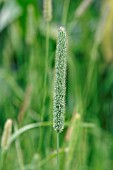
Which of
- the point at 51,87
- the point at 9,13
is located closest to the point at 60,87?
the point at 51,87

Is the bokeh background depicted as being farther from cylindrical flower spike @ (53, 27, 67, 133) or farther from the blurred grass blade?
cylindrical flower spike @ (53, 27, 67, 133)

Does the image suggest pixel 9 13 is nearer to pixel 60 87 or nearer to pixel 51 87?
pixel 51 87

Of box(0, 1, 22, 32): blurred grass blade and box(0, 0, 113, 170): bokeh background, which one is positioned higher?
box(0, 1, 22, 32): blurred grass blade

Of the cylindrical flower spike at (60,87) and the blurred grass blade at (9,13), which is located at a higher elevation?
the blurred grass blade at (9,13)

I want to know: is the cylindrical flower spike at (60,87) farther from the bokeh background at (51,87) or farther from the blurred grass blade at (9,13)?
the blurred grass blade at (9,13)

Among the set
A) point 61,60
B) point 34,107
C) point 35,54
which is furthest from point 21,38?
point 61,60

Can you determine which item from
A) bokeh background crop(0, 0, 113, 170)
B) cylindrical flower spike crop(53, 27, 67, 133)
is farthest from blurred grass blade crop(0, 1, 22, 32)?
cylindrical flower spike crop(53, 27, 67, 133)

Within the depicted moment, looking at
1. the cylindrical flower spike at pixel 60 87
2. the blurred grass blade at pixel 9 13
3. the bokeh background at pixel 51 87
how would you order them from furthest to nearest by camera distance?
the blurred grass blade at pixel 9 13 < the bokeh background at pixel 51 87 < the cylindrical flower spike at pixel 60 87

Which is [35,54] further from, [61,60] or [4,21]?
[61,60]

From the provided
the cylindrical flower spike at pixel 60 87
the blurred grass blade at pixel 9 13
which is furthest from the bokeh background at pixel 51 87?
the cylindrical flower spike at pixel 60 87
